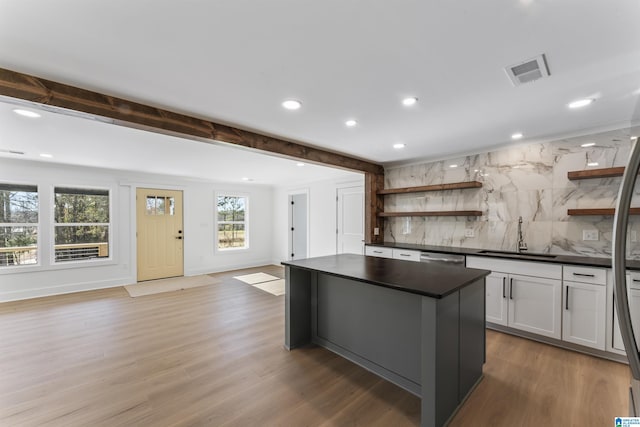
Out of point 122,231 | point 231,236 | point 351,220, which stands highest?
point 351,220

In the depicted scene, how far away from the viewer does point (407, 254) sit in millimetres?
4199

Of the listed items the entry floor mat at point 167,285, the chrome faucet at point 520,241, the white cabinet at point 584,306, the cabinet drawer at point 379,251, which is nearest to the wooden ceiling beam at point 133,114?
the cabinet drawer at point 379,251

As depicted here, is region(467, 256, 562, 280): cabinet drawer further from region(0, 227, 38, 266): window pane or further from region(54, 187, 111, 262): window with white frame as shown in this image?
region(0, 227, 38, 266): window pane

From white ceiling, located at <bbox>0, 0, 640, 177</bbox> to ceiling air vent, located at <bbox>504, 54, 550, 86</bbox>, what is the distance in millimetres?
48

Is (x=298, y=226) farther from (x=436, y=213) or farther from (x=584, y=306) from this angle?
(x=584, y=306)

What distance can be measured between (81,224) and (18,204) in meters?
0.90

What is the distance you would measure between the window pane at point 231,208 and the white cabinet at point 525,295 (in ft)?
19.7

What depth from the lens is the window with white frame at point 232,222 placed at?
24.1 ft

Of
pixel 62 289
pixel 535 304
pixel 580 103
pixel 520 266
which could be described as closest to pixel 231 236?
pixel 62 289

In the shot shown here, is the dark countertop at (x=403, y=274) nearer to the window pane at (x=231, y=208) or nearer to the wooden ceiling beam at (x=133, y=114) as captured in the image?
the wooden ceiling beam at (x=133, y=114)

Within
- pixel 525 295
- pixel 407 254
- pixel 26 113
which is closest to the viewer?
pixel 26 113

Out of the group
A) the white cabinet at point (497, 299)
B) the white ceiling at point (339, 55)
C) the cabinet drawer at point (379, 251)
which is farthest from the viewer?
the cabinet drawer at point (379, 251)

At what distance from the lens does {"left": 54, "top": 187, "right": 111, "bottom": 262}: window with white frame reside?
5.18 m

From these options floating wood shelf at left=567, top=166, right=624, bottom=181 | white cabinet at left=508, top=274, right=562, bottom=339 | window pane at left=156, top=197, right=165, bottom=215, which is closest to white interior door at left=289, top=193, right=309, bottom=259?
window pane at left=156, top=197, right=165, bottom=215
